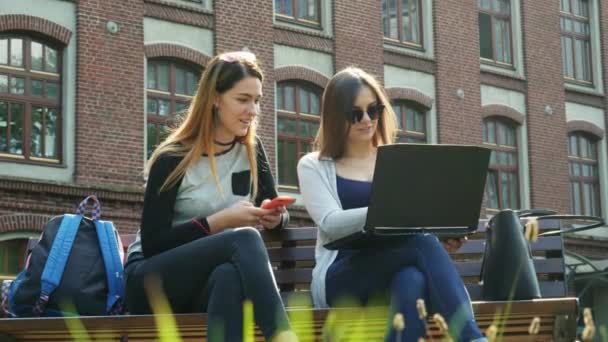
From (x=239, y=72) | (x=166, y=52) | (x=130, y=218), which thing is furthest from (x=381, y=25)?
(x=239, y=72)

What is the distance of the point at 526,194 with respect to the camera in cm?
2442

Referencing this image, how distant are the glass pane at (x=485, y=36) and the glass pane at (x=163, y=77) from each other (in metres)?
7.88

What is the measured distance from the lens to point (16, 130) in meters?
16.6

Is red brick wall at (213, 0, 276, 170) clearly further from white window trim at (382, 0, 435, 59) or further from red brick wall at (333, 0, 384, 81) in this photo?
white window trim at (382, 0, 435, 59)

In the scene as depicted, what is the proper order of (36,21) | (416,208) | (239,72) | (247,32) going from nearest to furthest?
(416,208) → (239,72) → (36,21) → (247,32)

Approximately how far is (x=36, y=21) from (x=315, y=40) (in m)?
5.46

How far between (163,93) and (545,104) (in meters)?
9.50

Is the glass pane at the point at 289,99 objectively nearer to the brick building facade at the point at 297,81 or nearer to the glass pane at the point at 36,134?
the brick building facade at the point at 297,81

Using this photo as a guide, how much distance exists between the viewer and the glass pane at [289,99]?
66.8ft

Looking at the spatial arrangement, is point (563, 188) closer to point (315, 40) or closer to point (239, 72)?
point (315, 40)

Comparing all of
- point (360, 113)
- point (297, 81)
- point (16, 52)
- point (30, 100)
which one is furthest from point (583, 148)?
point (360, 113)

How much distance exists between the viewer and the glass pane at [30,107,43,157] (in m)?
16.8

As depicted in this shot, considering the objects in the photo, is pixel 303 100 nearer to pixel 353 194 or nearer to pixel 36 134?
pixel 36 134

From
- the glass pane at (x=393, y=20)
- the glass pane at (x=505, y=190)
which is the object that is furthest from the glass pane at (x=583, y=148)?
the glass pane at (x=393, y=20)
